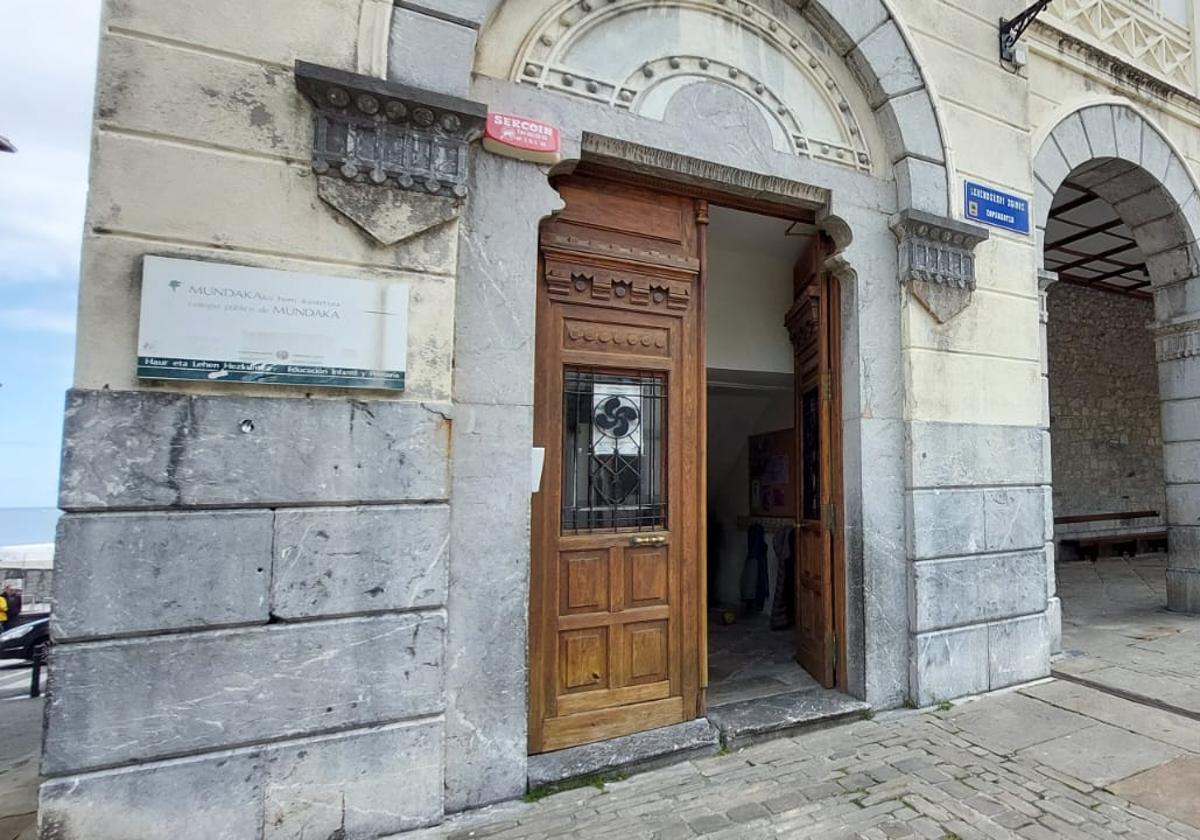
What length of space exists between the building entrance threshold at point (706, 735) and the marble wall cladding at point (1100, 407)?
9936 millimetres

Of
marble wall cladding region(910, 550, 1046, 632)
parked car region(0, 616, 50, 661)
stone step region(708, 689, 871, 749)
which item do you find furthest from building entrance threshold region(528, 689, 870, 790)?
parked car region(0, 616, 50, 661)

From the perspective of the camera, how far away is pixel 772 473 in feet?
20.9

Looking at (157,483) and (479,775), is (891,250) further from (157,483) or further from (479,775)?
(157,483)

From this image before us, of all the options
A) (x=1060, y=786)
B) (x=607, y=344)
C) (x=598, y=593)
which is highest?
(x=607, y=344)

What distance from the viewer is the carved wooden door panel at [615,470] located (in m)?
3.11

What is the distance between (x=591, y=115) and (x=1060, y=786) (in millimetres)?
3956

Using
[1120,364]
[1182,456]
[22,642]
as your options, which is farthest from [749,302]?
[1120,364]

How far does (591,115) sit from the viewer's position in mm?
3121

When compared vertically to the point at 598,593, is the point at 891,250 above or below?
above

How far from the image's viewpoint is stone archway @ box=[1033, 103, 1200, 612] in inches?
213

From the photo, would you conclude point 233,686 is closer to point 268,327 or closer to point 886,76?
point 268,327

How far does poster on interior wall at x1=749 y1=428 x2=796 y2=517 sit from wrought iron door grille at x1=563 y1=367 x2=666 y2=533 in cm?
287

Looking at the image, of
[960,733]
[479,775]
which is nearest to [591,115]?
[479,775]

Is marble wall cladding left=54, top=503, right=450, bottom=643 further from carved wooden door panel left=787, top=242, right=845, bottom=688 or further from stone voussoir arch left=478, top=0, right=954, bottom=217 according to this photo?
stone voussoir arch left=478, top=0, right=954, bottom=217
